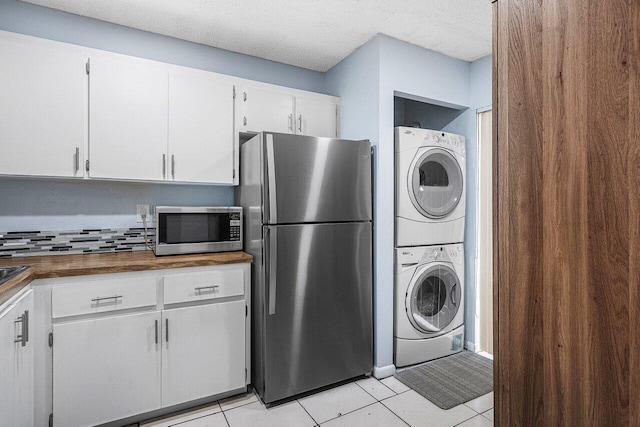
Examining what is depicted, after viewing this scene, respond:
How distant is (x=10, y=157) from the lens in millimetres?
1967

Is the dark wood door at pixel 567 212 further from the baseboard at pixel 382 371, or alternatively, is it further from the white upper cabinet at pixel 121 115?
the white upper cabinet at pixel 121 115

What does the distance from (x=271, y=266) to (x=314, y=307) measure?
43 cm

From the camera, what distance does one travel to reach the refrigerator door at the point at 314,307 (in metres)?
2.20

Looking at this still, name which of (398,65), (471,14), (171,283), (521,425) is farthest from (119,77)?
(521,425)

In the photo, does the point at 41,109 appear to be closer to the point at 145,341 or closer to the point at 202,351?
the point at 145,341

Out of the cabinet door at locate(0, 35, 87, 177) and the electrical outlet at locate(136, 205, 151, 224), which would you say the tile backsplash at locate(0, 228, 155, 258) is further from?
the cabinet door at locate(0, 35, 87, 177)

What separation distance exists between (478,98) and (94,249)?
3.34m

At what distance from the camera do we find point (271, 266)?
2.19 metres

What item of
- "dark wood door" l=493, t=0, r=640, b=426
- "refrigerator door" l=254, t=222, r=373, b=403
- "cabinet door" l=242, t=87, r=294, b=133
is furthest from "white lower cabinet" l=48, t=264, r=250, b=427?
"dark wood door" l=493, t=0, r=640, b=426

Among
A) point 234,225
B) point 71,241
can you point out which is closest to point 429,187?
point 234,225

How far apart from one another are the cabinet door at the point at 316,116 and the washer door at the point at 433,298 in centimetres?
145

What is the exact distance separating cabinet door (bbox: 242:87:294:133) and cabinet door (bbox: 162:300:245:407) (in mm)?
1349

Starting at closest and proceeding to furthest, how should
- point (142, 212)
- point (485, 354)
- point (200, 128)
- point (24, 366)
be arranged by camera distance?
point (24, 366)
point (200, 128)
point (142, 212)
point (485, 354)

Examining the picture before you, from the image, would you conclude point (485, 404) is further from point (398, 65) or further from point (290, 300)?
point (398, 65)
